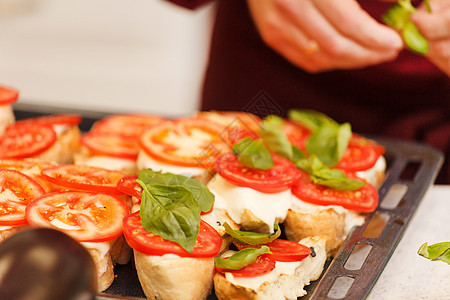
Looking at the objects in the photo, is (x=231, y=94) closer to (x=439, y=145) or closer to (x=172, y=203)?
(x=439, y=145)

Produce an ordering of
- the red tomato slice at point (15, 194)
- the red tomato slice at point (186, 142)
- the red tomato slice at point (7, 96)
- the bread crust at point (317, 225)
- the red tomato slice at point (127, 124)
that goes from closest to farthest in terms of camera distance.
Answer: the red tomato slice at point (15, 194) → the bread crust at point (317, 225) → the red tomato slice at point (186, 142) → the red tomato slice at point (7, 96) → the red tomato slice at point (127, 124)

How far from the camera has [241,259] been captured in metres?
1.39

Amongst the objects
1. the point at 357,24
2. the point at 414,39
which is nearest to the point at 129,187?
the point at 357,24

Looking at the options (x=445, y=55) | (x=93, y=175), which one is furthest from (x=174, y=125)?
(x=445, y=55)

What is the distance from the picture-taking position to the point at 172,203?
56.6 inches

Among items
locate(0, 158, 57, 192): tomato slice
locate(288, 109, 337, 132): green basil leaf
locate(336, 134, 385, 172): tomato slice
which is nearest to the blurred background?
locate(288, 109, 337, 132): green basil leaf

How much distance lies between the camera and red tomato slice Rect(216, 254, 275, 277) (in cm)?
139

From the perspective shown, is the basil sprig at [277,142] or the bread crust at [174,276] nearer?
the bread crust at [174,276]

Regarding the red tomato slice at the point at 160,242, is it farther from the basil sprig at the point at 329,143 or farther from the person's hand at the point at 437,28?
the person's hand at the point at 437,28

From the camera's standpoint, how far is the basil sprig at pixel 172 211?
4.50ft

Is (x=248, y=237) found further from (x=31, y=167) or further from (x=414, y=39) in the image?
(x=414, y=39)

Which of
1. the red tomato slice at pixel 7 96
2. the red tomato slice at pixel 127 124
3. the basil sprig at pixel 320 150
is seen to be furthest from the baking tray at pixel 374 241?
the red tomato slice at pixel 7 96

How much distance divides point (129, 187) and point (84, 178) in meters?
0.15

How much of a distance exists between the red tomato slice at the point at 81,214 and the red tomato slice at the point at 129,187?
4cm
